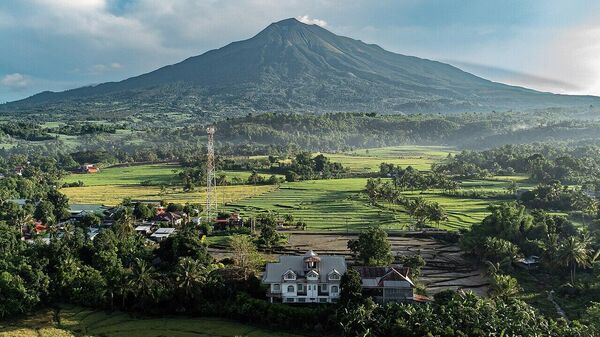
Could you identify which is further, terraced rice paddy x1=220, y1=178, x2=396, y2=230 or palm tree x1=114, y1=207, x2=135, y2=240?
terraced rice paddy x1=220, y1=178, x2=396, y2=230

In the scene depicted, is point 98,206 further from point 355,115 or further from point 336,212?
point 355,115

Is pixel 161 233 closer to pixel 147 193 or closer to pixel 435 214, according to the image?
pixel 435 214

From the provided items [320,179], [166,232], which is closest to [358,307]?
[166,232]

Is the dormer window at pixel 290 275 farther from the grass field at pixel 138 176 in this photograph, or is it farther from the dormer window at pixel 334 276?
the grass field at pixel 138 176

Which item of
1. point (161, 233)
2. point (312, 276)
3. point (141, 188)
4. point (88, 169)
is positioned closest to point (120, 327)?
point (312, 276)

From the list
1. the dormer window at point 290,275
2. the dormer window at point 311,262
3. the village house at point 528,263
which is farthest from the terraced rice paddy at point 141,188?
the village house at point 528,263

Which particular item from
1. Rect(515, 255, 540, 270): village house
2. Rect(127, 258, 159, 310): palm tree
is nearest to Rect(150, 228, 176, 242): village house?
Rect(127, 258, 159, 310): palm tree

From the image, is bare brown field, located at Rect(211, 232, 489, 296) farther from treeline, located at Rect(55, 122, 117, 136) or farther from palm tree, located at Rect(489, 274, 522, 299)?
treeline, located at Rect(55, 122, 117, 136)
